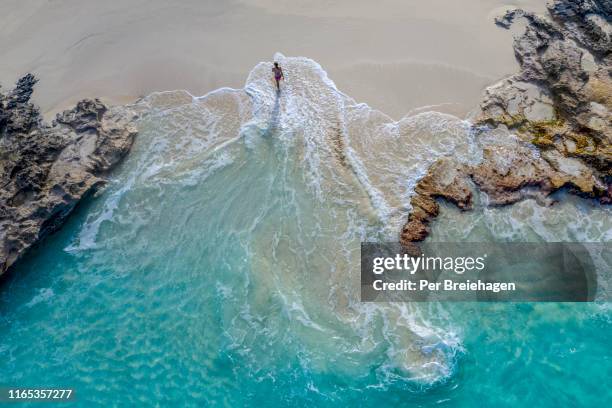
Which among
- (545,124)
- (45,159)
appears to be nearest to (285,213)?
(45,159)

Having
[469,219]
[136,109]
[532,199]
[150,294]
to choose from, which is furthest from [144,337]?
[532,199]

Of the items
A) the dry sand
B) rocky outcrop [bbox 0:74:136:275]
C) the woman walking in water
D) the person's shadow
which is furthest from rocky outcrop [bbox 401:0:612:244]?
rocky outcrop [bbox 0:74:136:275]

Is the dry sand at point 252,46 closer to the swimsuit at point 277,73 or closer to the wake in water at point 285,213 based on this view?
the wake in water at point 285,213

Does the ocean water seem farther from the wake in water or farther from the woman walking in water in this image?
the woman walking in water

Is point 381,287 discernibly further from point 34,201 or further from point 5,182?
point 5,182

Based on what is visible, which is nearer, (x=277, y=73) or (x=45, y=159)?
(x=45, y=159)

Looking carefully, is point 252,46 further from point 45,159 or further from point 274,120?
point 45,159
